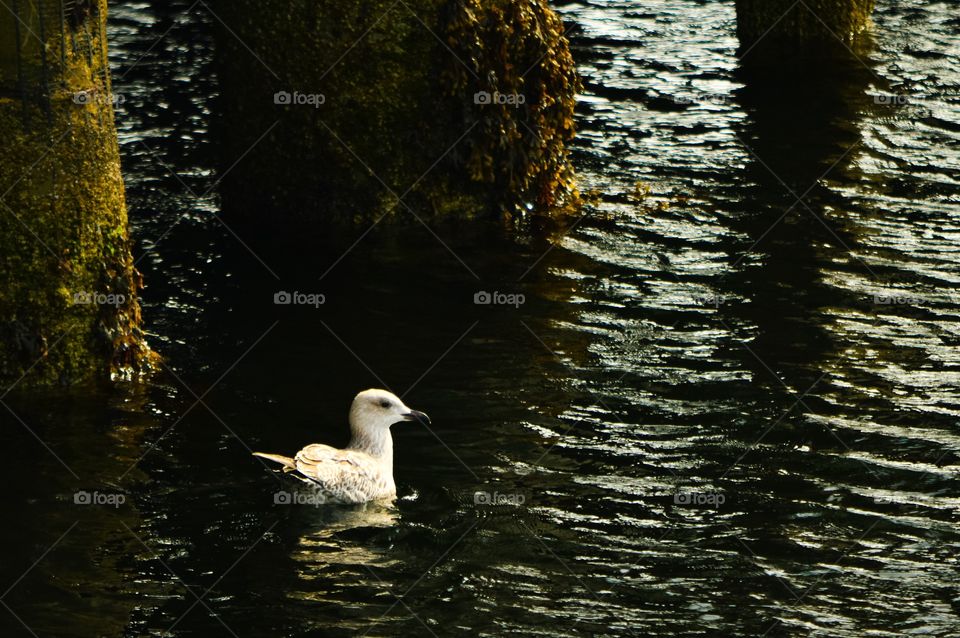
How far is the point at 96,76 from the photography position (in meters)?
10.7

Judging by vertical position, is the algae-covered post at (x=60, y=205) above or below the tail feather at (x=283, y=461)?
above

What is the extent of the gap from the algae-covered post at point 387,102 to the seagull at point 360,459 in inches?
183

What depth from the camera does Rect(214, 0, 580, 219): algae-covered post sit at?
44.9 ft

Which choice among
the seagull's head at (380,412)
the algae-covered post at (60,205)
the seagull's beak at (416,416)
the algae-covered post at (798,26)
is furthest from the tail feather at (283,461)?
the algae-covered post at (798,26)

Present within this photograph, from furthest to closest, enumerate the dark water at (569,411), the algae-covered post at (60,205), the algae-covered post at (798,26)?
the algae-covered post at (798,26)
the algae-covered post at (60,205)
the dark water at (569,411)

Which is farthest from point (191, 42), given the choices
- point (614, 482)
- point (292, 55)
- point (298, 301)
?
point (614, 482)

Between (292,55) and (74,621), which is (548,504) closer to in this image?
(74,621)

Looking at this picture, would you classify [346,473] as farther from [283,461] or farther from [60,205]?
[60,205]

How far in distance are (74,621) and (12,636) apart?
326 millimetres

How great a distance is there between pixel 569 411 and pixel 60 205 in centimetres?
405

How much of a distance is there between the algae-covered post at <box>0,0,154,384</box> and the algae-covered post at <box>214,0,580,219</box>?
121 inches

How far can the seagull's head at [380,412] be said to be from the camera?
9.77 metres

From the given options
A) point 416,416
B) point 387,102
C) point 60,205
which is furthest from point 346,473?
point 387,102

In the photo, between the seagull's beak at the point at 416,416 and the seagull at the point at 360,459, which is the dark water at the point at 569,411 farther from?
the seagull's beak at the point at 416,416
